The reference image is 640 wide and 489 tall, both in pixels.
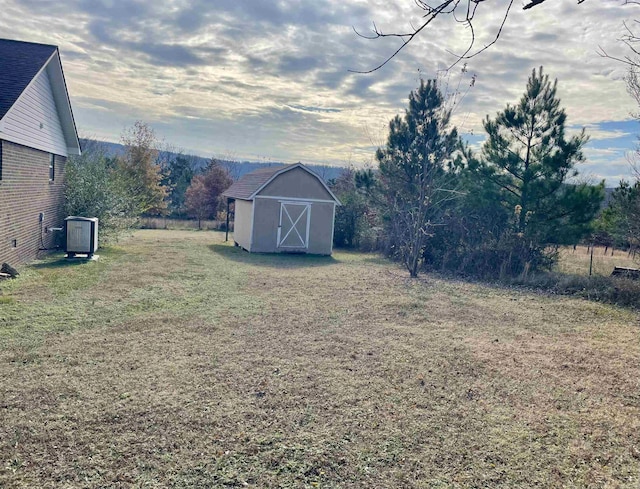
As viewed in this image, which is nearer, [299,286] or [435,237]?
[299,286]

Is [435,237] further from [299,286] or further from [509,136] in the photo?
[299,286]

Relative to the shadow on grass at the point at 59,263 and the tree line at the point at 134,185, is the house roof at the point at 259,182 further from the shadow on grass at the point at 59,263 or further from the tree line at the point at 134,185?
the shadow on grass at the point at 59,263

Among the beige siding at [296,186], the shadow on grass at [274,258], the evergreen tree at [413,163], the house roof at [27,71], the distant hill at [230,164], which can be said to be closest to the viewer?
the house roof at [27,71]

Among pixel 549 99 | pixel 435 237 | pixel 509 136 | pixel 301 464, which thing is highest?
pixel 549 99

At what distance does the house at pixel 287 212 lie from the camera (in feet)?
55.0

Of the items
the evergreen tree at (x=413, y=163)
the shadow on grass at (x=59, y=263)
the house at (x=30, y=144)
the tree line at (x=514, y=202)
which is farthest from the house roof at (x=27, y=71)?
the evergreen tree at (x=413, y=163)

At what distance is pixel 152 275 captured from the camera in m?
10.6

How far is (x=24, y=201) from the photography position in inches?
419

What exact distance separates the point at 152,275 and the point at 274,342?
5.56 meters

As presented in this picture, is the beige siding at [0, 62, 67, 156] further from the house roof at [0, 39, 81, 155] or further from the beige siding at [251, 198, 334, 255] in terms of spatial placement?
the beige siding at [251, 198, 334, 255]

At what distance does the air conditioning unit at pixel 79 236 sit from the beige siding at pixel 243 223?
5.75 m

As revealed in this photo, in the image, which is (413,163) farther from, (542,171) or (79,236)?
(79,236)

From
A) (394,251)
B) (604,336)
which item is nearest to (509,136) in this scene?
(394,251)

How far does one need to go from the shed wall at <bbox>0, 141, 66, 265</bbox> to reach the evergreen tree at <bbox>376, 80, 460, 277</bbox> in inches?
426
